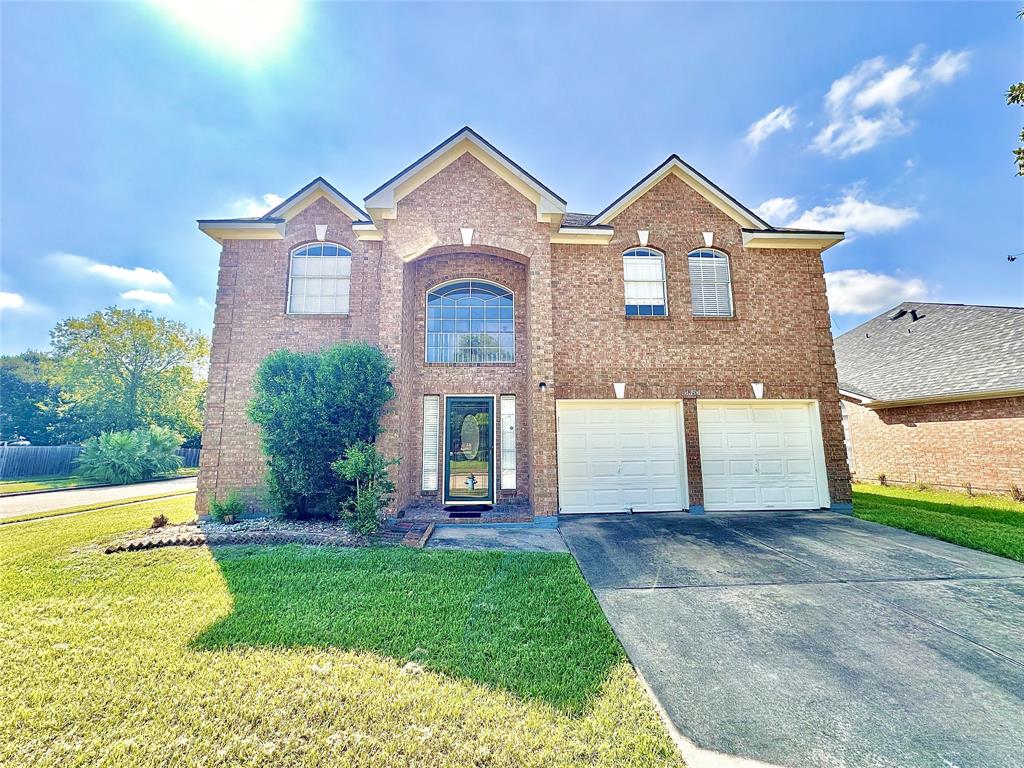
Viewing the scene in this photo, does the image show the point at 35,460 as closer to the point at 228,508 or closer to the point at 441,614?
the point at 228,508

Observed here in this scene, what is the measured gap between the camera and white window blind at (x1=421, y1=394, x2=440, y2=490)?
9.73 metres

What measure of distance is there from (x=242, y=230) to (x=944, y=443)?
2056cm

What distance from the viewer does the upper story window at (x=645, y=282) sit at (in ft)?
32.1

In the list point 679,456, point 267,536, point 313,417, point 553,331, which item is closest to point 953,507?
point 679,456

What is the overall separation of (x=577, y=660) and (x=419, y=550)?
3.59 meters

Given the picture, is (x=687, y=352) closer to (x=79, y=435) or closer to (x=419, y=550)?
(x=419, y=550)

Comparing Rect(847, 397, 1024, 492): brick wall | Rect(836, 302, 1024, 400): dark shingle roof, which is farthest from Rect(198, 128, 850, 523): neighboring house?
Rect(836, 302, 1024, 400): dark shingle roof

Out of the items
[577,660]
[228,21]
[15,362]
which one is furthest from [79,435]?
[577,660]

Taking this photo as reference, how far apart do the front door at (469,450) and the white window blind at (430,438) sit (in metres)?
0.26

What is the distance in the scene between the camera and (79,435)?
26062mm

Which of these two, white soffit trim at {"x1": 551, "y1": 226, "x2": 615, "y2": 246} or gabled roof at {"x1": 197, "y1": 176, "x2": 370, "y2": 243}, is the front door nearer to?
white soffit trim at {"x1": 551, "y1": 226, "x2": 615, "y2": 246}

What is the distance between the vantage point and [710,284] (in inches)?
394

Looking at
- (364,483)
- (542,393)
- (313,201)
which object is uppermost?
(313,201)

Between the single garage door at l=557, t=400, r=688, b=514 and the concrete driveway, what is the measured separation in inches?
89.7
